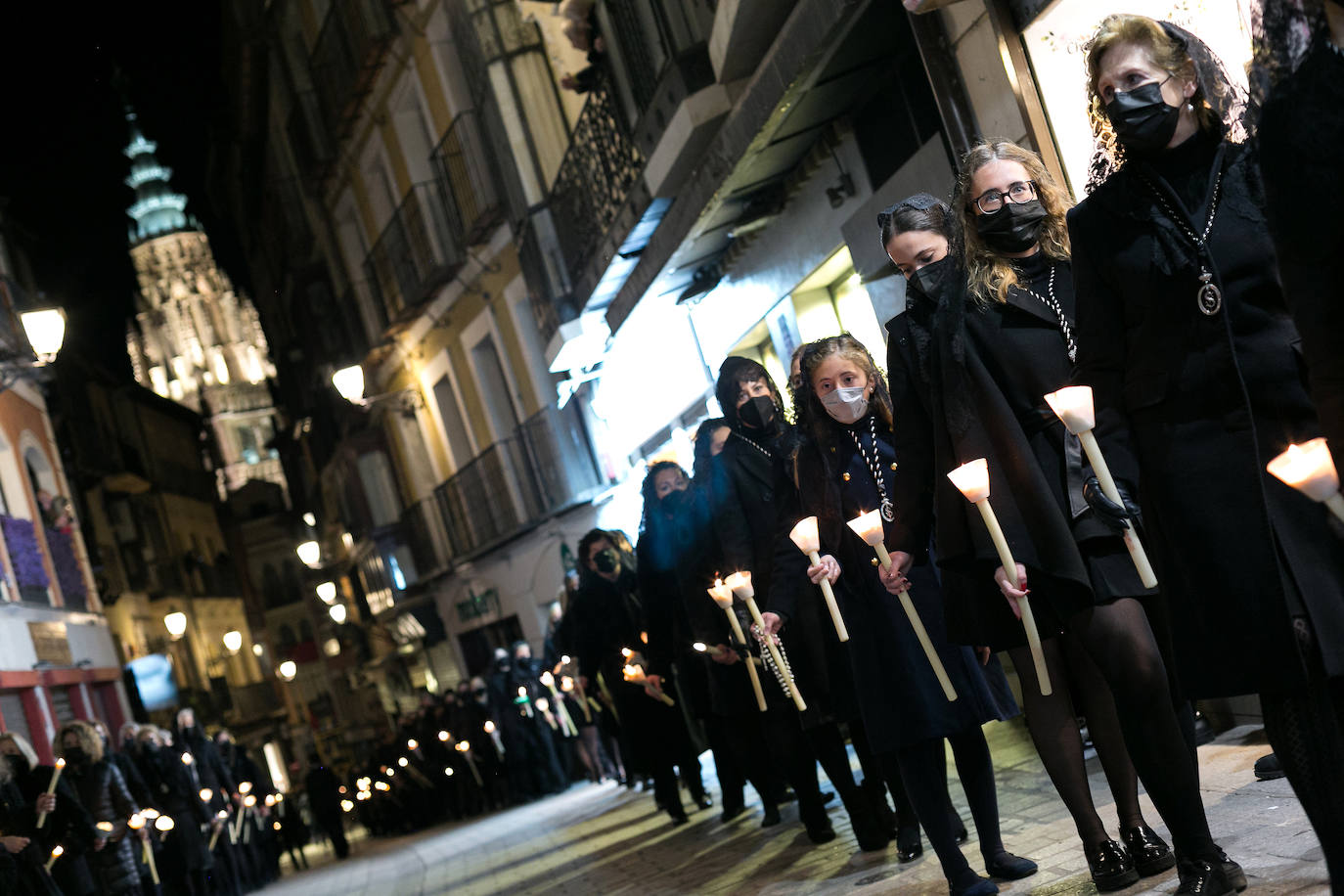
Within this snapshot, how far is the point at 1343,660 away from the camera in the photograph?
3.46 meters

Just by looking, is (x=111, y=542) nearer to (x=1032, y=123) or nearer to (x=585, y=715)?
(x=585, y=715)

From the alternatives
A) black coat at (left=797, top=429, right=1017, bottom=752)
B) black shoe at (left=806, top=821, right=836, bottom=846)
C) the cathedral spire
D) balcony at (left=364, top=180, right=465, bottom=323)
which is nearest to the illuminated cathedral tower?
the cathedral spire

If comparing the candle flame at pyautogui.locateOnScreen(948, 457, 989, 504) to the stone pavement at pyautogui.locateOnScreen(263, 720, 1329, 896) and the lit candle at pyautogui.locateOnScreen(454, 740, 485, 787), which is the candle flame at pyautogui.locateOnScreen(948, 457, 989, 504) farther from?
the lit candle at pyautogui.locateOnScreen(454, 740, 485, 787)

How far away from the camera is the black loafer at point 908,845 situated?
695cm

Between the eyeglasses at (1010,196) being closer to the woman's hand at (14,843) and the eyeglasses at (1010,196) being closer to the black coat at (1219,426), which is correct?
the black coat at (1219,426)

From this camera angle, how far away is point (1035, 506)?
4.66 metres

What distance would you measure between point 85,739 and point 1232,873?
12.9 metres

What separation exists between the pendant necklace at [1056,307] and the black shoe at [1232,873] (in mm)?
1405

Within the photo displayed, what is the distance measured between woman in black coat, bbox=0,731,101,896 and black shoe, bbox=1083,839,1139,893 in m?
10.9

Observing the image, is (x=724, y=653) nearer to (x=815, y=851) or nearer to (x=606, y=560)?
(x=815, y=851)

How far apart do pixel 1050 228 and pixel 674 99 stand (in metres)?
8.44

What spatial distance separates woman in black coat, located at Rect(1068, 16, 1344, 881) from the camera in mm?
3562

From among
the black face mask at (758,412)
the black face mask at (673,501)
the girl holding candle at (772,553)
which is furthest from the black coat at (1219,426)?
the black face mask at (673,501)

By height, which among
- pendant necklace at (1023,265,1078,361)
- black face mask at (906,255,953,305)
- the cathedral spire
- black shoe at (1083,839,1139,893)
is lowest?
black shoe at (1083,839,1139,893)
